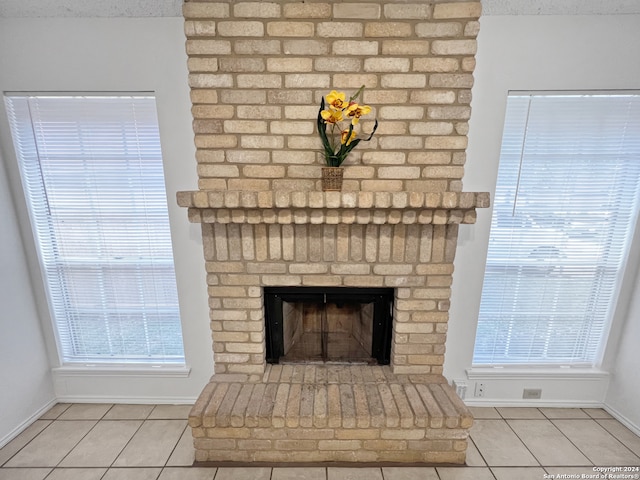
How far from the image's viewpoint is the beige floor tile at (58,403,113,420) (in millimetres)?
1866

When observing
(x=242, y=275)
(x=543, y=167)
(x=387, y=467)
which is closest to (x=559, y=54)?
(x=543, y=167)

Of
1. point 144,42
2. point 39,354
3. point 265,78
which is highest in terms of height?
point 144,42

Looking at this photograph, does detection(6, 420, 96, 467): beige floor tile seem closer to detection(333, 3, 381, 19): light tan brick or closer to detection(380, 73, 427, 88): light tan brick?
detection(380, 73, 427, 88): light tan brick

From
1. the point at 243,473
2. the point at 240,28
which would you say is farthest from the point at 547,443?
the point at 240,28

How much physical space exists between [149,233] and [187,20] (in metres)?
1.21

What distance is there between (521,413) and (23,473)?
295 cm

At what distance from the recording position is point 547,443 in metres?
1.69

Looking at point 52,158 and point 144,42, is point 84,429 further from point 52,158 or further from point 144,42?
point 144,42

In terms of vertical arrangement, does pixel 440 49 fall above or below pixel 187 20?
below

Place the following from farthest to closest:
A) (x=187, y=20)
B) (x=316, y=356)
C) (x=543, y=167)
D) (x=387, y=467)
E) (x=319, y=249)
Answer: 1. (x=316, y=356)
2. (x=543, y=167)
3. (x=319, y=249)
4. (x=387, y=467)
5. (x=187, y=20)

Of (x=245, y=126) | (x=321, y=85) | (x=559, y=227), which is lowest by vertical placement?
(x=559, y=227)

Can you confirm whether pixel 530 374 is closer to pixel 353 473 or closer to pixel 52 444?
pixel 353 473

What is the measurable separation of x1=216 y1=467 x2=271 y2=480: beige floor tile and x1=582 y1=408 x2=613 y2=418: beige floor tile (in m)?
2.14

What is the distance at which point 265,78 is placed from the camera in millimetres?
1454
